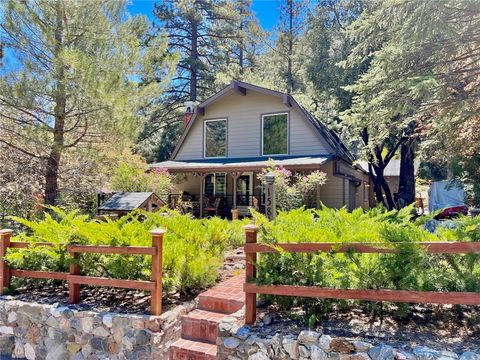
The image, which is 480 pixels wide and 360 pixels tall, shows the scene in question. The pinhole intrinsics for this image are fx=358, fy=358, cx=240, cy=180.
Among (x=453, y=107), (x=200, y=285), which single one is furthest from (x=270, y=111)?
(x=200, y=285)

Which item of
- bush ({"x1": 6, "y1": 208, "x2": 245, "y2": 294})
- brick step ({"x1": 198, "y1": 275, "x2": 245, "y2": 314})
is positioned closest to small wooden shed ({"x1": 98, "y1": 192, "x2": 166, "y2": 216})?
bush ({"x1": 6, "y1": 208, "x2": 245, "y2": 294})

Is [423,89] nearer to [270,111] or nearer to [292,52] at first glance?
[270,111]

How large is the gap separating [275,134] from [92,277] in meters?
10.4

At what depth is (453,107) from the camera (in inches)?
229

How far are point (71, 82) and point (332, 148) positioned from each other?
8.34 m

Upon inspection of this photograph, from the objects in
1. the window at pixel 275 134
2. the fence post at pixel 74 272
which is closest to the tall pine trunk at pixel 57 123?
the fence post at pixel 74 272

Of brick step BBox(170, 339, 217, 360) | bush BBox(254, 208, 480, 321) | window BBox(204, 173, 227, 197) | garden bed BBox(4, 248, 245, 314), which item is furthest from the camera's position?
window BBox(204, 173, 227, 197)

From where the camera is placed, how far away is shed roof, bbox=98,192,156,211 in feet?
26.1

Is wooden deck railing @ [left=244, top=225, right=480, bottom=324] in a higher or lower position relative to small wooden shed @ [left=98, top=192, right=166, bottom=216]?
lower

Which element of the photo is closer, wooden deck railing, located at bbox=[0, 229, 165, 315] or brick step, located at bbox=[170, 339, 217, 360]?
brick step, located at bbox=[170, 339, 217, 360]

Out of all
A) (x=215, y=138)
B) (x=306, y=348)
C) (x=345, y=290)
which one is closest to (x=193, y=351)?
(x=306, y=348)

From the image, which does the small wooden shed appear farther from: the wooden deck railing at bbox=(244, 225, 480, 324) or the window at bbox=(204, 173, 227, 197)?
the window at bbox=(204, 173, 227, 197)

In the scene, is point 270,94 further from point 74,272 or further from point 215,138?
point 74,272

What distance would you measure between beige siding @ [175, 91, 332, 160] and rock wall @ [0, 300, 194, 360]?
968 cm
